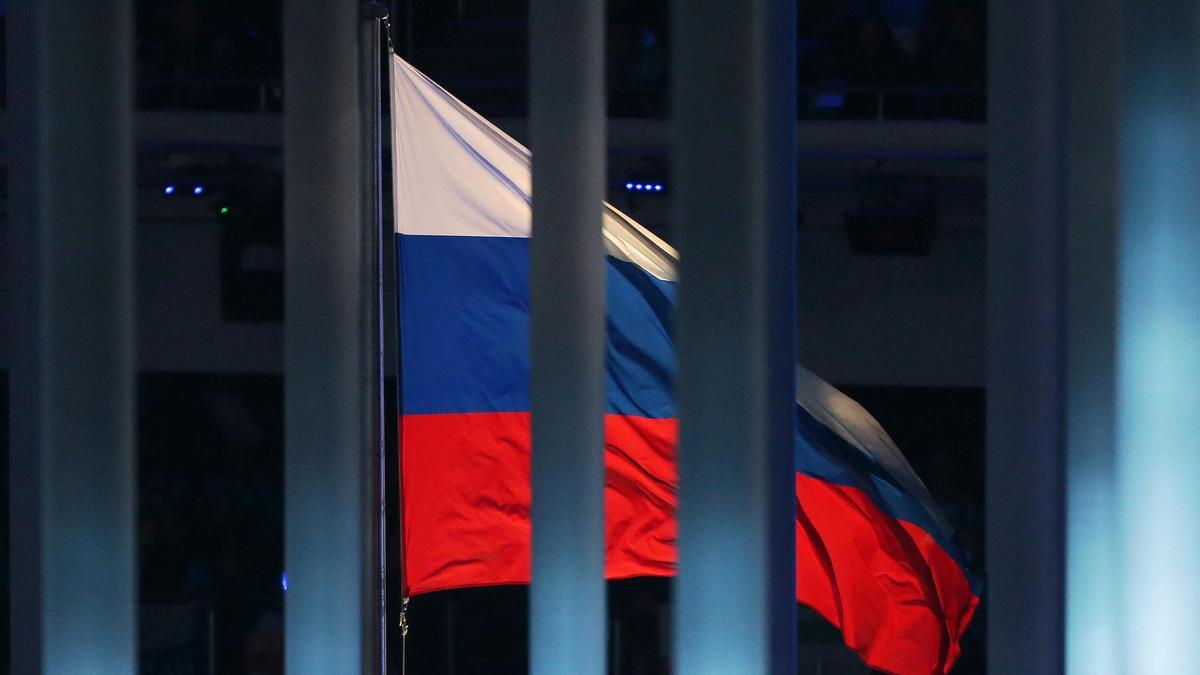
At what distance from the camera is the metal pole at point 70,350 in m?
3.42

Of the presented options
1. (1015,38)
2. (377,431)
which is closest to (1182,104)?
(1015,38)

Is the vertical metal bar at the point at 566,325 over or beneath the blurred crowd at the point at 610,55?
beneath

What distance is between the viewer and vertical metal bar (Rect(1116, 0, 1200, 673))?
3.08m

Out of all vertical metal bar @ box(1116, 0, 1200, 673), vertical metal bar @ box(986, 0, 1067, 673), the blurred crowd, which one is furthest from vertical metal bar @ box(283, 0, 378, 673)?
the blurred crowd

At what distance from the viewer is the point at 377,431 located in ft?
13.2

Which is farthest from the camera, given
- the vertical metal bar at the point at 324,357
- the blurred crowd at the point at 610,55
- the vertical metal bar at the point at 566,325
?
the blurred crowd at the point at 610,55

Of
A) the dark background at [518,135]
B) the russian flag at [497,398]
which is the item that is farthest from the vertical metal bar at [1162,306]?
the dark background at [518,135]

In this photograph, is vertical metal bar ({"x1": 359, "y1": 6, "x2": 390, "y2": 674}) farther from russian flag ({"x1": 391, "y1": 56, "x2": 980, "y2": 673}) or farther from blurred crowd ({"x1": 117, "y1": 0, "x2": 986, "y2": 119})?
blurred crowd ({"x1": 117, "y1": 0, "x2": 986, "y2": 119})

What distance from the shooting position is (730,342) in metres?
3.36

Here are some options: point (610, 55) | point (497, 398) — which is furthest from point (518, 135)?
point (497, 398)

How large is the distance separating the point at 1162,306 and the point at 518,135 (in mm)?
7352

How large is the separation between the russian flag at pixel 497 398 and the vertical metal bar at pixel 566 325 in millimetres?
1092

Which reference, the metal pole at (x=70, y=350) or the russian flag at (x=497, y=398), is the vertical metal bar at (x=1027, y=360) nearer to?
the russian flag at (x=497, y=398)

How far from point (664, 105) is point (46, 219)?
25.4ft
